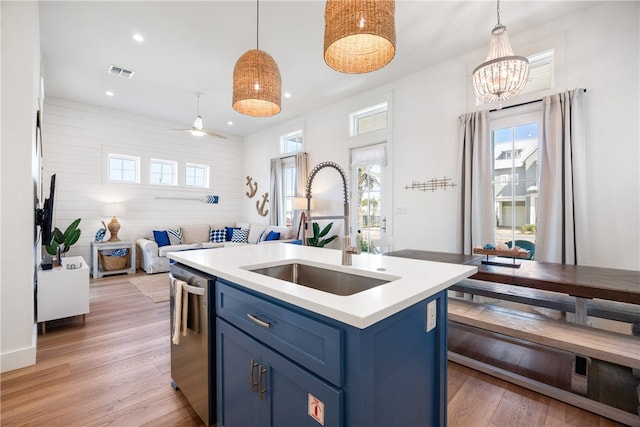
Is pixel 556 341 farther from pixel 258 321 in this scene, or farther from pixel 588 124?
pixel 588 124

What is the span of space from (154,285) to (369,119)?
174 inches

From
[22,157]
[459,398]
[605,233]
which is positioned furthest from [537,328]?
[22,157]

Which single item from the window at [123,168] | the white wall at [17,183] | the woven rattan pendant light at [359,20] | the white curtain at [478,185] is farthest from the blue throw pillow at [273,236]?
the woven rattan pendant light at [359,20]

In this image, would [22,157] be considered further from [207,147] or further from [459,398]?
[207,147]

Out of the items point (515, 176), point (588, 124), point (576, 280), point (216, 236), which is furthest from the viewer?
point (216, 236)

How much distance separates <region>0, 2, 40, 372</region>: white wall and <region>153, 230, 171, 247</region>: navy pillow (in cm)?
340

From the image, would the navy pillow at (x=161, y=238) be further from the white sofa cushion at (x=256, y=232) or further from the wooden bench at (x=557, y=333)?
the wooden bench at (x=557, y=333)

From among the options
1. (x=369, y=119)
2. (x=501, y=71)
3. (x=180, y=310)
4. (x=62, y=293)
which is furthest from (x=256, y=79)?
(x=369, y=119)

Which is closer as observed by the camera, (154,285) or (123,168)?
(154,285)

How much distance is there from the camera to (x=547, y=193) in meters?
2.92

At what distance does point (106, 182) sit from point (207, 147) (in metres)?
2.17

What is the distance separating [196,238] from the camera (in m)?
6.18

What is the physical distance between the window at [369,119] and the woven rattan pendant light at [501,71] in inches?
83.3

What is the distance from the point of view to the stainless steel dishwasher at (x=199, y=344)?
1.46 meters
